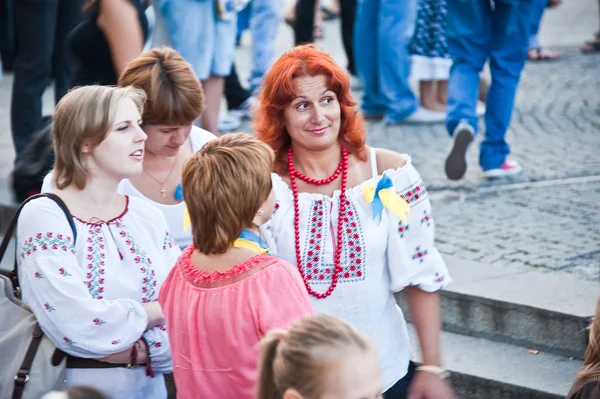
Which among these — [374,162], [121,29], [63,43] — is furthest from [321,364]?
[63,43]

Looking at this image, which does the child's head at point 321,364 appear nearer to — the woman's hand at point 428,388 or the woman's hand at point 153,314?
the woman's hand at point 428,388

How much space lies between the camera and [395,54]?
791 centimetres

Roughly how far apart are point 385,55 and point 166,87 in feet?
14.9

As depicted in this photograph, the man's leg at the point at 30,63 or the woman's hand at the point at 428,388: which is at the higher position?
the man's leg at the point at 30,63

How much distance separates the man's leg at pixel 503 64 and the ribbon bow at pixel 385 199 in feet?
11.1

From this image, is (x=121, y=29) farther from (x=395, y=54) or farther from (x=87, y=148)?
(x=395, y=54)

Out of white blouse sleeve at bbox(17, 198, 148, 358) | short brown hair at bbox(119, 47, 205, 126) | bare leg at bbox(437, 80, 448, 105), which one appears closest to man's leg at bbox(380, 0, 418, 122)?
bare leg at bbox(437, 80, 448, 105)

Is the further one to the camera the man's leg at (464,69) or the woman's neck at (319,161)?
the man's leg at (464,69)

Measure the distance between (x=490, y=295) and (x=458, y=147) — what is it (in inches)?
78.1

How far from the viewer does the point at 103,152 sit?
329 centimetres

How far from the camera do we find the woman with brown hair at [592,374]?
2822mm

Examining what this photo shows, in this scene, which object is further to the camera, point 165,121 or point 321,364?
point 165,121

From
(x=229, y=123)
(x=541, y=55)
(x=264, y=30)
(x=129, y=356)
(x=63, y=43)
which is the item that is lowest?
(x=229, y=123)

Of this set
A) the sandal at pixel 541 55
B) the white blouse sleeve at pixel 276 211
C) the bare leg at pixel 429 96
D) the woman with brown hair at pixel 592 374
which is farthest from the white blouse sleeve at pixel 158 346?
the sandal at pixel 541 55
